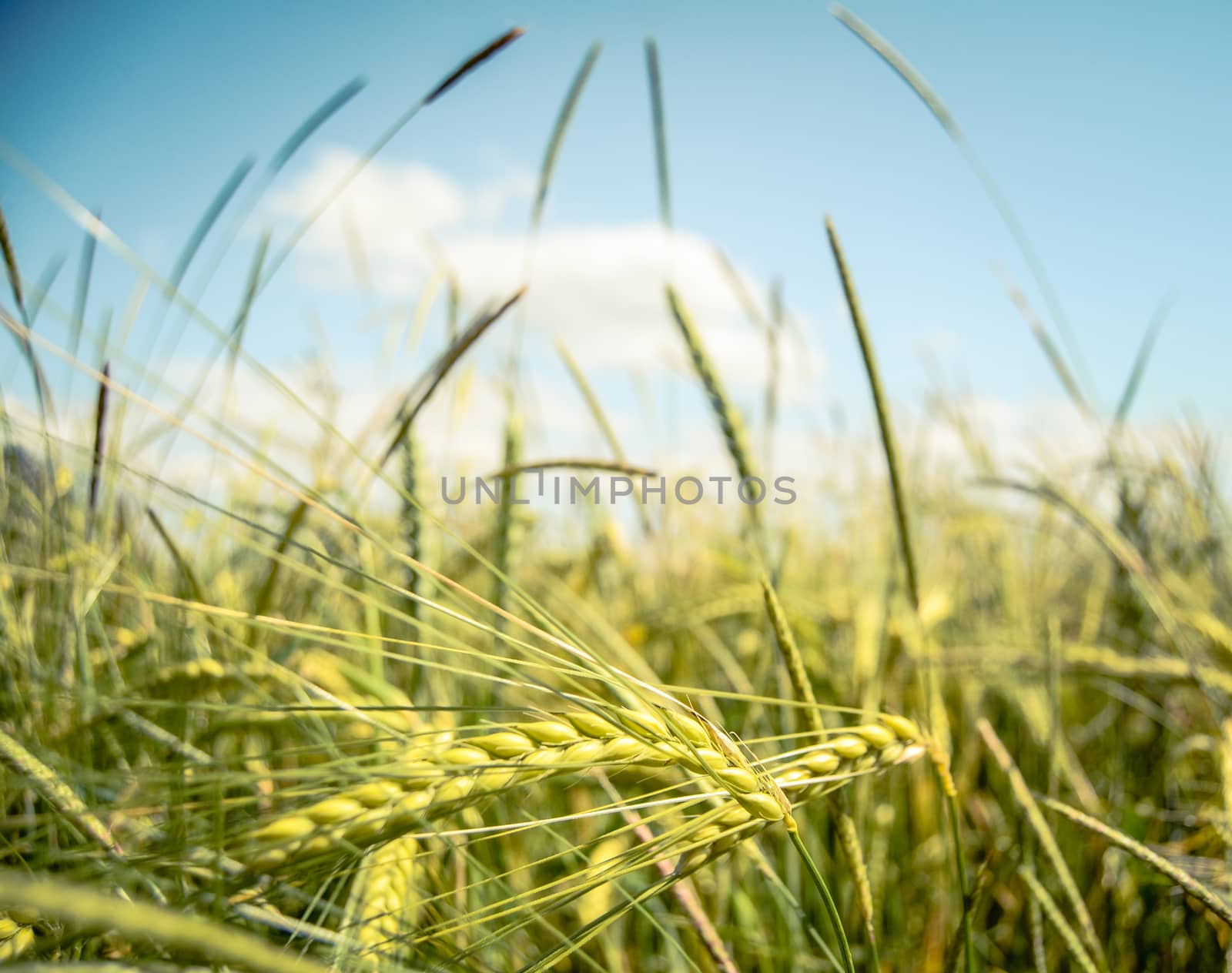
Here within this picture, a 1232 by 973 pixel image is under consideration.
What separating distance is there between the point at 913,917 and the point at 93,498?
2.96 ft

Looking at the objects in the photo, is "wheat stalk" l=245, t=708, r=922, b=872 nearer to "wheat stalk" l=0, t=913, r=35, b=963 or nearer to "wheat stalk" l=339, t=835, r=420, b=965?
"wheat stalk" l=339, t=835, r=420, b=965

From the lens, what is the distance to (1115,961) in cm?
73

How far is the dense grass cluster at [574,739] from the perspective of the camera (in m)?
0.25

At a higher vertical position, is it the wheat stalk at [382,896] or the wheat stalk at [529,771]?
the wheat stalk at [529,771]

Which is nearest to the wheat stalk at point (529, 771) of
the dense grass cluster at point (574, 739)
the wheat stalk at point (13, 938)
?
the dense grass cluster at point (574, 739)

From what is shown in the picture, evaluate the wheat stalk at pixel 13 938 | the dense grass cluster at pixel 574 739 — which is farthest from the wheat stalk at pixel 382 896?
the wheat stalk at pixel 13 938

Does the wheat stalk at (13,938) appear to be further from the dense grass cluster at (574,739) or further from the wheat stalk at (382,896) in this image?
the wheat stalk at (382,896)

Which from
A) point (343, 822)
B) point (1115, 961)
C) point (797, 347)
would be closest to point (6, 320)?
point (343, 822)

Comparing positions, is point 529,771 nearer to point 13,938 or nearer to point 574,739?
point 574,739

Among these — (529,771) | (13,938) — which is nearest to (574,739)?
(529,771)

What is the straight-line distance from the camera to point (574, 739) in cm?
31

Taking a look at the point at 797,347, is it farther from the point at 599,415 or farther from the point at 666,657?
the point at 666,657

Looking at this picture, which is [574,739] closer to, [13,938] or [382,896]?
[382,896]

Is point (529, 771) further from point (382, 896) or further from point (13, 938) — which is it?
point (13, 938)
